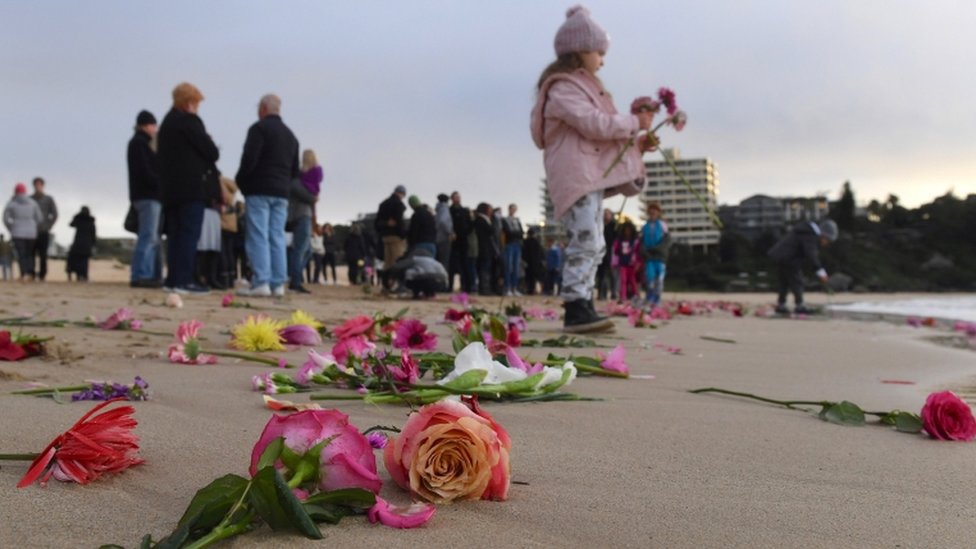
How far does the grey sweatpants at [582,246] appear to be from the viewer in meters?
5.07

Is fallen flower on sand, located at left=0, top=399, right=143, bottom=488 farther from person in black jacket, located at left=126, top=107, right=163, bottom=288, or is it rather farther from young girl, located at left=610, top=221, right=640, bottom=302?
young girl, located at left=610, top=221, right=640, bottom=302

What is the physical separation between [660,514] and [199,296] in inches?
274

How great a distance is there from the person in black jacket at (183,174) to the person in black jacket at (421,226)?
4350 mm

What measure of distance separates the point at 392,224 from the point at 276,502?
1103 centimetres

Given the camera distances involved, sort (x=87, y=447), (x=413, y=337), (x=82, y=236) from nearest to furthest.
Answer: (x=87, y=447)
(x=413, y=337)
(x=82, y=236)

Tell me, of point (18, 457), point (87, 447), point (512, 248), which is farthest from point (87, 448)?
point (512, 248)

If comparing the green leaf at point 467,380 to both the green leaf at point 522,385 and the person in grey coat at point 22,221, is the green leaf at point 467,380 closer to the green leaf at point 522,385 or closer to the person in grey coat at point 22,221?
the green leaf at point 522,385

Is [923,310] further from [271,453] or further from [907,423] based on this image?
[271,453]

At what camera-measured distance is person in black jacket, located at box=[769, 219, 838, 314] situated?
11312 mm

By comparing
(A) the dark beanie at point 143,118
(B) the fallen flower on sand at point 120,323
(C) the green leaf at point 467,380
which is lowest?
(C) the green leaf at point 467,380

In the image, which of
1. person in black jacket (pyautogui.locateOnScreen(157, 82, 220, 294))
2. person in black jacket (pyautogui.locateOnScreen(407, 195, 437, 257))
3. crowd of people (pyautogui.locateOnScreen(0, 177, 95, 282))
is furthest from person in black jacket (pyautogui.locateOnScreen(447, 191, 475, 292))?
person in black jacket (pyautogui.locateOnScreen(157, 82, 220, 294))

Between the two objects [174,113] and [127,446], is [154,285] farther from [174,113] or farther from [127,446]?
[127,446]

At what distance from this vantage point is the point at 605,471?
4.78ft

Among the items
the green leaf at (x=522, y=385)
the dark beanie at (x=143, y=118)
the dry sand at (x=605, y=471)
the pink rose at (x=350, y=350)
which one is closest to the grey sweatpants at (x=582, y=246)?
the dry sand at (x=605, y=471)
